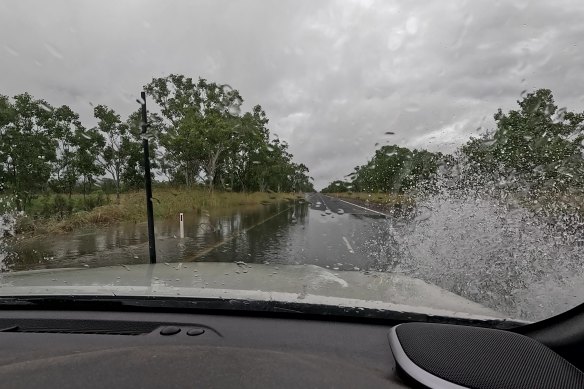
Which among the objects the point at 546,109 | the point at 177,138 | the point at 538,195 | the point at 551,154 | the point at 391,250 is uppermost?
the point at 177,138

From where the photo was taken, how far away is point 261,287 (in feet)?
10.1

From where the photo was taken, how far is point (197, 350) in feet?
5.46

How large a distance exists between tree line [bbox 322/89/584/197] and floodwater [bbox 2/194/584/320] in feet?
1.86

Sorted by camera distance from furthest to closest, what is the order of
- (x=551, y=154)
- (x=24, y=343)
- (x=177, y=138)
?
(x=177, y=138), (x=551, y=154), (x=24, y=343)

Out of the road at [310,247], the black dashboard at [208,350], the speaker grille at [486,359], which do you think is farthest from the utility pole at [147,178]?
the speaker grille at [486,359]

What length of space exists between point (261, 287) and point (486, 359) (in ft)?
5.65

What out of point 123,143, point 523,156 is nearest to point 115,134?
point 123,143

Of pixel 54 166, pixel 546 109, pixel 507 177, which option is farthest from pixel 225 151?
pixel 546 109

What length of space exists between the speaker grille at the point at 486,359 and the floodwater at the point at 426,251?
227cm

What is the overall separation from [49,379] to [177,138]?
12678 millimetres

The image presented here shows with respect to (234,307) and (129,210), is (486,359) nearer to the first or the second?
(234,307)

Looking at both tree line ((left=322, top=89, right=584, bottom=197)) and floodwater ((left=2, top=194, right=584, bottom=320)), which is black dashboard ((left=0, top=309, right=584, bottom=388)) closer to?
floodwater ((left=2, top=194, right=584, bottom=320))

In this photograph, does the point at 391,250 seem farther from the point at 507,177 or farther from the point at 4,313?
the point at 4,313

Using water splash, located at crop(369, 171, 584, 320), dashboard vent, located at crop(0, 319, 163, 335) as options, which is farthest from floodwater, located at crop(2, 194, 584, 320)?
dashboard vent, located at crop(0, 319, 163, 335)
